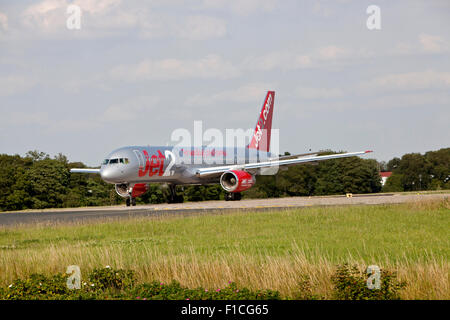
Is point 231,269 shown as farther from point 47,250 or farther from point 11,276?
point 47,250

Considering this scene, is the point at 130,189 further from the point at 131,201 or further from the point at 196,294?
the point at 196,294

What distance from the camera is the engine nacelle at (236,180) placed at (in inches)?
1603

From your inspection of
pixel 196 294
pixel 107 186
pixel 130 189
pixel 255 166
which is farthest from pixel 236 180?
pixel 107 186

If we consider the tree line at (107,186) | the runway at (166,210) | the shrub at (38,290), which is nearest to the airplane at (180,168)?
the runway at (166,210)

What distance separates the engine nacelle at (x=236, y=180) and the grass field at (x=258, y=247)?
16.4 metres

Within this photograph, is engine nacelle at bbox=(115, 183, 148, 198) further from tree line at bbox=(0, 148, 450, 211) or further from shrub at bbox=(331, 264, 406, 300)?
shrub at bbox=(331, 264, 406, 300)

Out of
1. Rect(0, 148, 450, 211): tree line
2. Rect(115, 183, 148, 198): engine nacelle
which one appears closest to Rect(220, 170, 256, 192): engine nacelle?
Rect(115, 183, 148, 198): engine nacelle

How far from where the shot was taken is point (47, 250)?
15148 millimetres

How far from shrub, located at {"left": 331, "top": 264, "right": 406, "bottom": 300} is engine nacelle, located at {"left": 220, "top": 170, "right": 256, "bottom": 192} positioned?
30.8 m

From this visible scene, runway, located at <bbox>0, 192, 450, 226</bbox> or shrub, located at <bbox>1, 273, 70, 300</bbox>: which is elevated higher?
runway, located at <bbox>0, 192, 450, 226</bbox>

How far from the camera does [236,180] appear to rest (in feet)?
133

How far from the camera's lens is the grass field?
10805 mm

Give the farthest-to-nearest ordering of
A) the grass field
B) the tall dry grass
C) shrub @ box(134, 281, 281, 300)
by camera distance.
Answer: the grass field
the tall dry grass
shrub @ box(134, 281, 281, 300)
